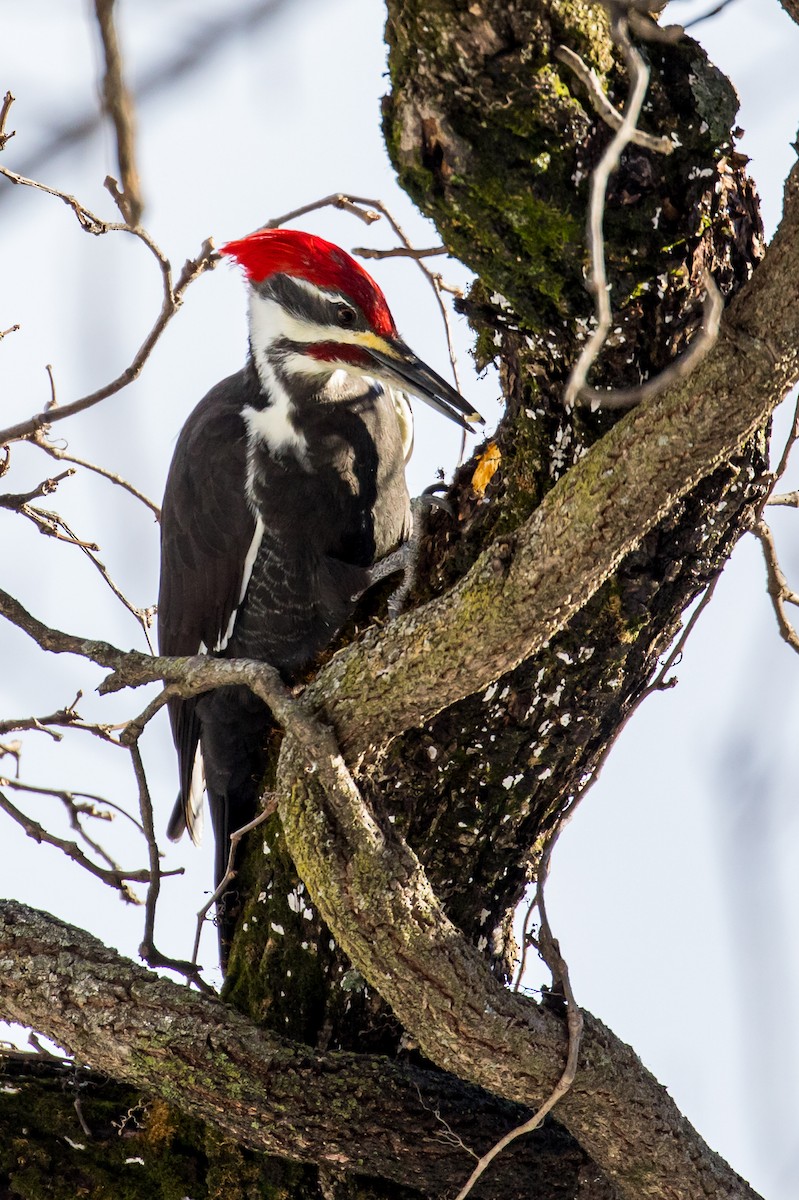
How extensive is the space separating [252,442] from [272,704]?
1.09 meters

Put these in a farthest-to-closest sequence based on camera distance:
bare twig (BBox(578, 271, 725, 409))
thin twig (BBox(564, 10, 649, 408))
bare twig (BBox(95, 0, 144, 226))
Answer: bare twig (BBox(578, 271, 725, 409)) → thin twig (BBox(564, 10, 649, 408)) → bare twig (BBox(95, 0, 144, 226))

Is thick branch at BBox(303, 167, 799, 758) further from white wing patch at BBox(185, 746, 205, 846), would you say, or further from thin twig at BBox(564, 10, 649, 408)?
white wing patch at BBox(185, 746, 205, 846)

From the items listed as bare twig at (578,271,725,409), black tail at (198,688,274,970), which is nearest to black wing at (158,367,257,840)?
black tail at (198,688,274,970)

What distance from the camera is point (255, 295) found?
288 cm

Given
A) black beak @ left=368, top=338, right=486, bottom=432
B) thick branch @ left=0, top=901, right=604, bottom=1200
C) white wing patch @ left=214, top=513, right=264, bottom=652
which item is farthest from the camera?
white wing patch @ left=214, top=513, right=264, bottom=652

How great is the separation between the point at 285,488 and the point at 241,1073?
1.25 m

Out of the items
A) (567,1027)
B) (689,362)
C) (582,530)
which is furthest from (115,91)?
(567,1027)

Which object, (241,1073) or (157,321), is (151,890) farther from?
(157,321)

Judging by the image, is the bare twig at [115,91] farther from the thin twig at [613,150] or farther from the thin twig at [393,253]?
the thin twig at [393,253]

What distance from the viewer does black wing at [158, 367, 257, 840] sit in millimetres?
2752

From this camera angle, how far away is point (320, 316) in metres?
2.67

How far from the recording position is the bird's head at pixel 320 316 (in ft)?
8.41

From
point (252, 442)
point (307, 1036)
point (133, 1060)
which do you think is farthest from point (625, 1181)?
point (252, 442)

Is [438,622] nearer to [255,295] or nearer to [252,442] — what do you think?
[252,442]
